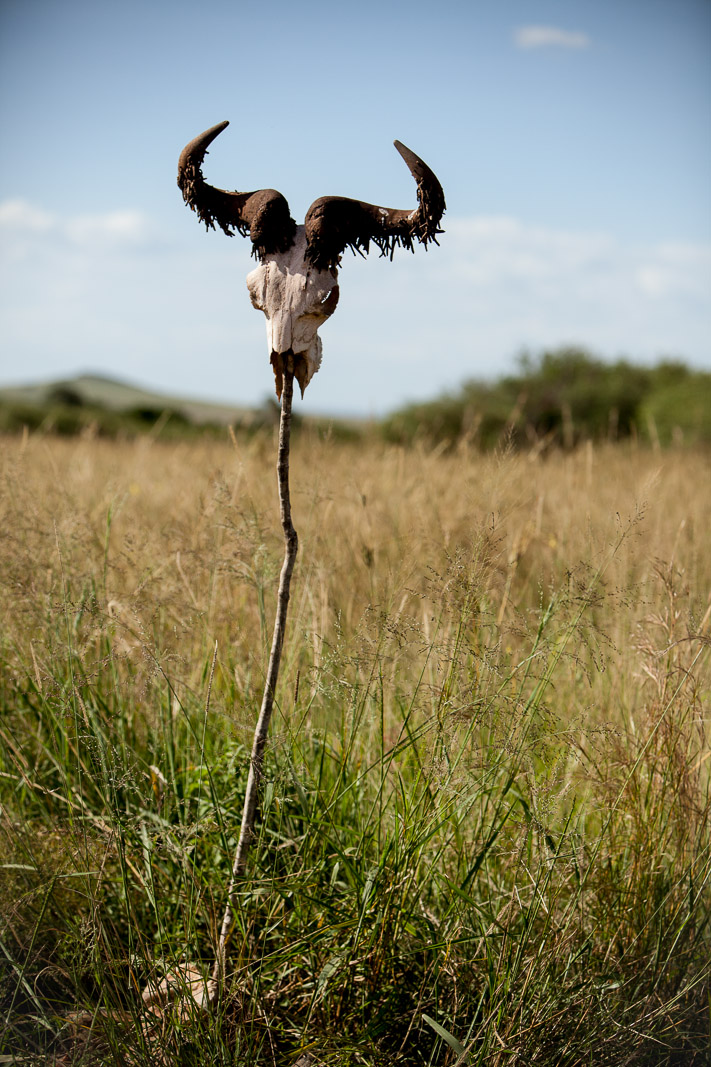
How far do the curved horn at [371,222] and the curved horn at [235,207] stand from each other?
53mm

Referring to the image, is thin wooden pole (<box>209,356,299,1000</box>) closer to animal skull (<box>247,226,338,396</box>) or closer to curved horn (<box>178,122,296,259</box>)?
animal skull (<box>247,226,338,396</box>)

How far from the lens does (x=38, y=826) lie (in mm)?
1808

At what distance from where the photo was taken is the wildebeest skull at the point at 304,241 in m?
1.17

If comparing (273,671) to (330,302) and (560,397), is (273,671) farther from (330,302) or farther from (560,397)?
(560,397)

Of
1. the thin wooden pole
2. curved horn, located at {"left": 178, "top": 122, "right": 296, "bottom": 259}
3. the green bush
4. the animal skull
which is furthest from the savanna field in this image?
the green bush

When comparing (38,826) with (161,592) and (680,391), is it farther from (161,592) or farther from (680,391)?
(680,391)

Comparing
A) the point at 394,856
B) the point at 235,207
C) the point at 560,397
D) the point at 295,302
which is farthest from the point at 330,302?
the point at 560,397

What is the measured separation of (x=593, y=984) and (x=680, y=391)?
10.9 m

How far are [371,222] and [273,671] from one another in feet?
2.55

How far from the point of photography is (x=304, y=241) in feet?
4.02

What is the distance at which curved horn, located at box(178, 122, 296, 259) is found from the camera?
1.21 metres

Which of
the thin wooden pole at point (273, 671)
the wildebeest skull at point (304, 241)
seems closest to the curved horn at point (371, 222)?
the wildebeest skull at point (304, 241)

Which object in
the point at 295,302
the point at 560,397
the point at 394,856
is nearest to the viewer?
the point at 295,302

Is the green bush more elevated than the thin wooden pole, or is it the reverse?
the green bush
